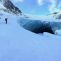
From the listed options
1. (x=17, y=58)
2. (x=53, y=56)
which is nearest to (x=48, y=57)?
(x=53, y=56)

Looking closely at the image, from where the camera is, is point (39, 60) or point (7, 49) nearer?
point (39, 60)

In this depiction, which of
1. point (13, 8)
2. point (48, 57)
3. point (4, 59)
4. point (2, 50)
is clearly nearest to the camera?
point (4, 59)

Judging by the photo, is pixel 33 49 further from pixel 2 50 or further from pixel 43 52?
pixel 2 50

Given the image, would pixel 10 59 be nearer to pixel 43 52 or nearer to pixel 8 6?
pixel 43 52

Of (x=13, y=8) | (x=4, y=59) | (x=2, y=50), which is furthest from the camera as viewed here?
(x=13, y=8)

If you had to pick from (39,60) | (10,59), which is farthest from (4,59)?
(39,60)

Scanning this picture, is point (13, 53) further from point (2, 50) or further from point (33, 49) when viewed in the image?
point (33, 49)

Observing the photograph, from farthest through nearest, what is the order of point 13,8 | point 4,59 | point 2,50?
point 13,8
point 2,50
point 4,59

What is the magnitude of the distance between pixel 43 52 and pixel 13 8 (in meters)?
95.8

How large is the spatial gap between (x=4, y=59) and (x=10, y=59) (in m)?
0.16

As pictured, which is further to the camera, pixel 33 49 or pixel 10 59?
pixel 33 49

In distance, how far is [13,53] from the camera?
498cm

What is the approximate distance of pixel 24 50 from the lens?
17.6 feet

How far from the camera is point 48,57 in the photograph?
15.6ft
